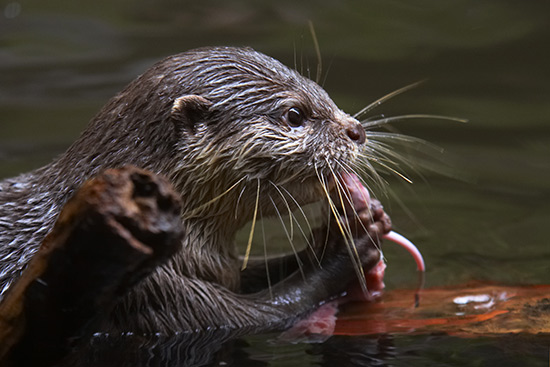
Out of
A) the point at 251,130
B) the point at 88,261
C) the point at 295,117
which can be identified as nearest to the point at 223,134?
the point at 251,130

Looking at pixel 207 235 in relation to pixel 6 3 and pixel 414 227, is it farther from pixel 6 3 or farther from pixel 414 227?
pixel 6 3

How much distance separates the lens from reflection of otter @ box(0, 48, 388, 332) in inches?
118

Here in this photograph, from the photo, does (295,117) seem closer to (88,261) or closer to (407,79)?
(88,261)

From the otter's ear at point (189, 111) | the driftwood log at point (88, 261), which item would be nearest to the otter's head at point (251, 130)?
the otter's ear at point (189, 111)

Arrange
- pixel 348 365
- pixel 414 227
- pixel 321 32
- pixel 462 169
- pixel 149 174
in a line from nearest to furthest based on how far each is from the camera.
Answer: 1. pixel 149 174
2. pixel 348 365
3. pixel 414 227
4. pixel 462 169
5. pixel 321 32

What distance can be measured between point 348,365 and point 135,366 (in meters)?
0.68

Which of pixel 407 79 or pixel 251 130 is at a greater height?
pixel 407 79

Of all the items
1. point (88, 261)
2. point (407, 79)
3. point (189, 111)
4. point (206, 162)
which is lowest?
point (88, 261)

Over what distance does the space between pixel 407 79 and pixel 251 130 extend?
10.8ft

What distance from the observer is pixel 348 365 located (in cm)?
286

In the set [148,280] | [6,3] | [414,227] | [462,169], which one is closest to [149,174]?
[148,280]

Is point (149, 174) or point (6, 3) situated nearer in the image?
point (149, 174)

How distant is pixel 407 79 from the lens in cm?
615

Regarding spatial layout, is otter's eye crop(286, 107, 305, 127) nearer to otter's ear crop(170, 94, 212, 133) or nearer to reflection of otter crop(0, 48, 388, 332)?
reflection of otter crop(0, 48, 388, 332)
